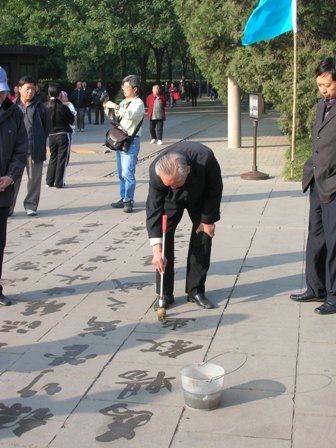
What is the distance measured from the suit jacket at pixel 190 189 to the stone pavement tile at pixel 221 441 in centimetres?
193

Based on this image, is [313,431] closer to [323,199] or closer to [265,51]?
[323,199]

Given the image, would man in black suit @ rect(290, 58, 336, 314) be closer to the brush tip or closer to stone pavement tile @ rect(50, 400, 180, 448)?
the brush tip

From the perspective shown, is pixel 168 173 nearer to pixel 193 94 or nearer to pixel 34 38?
pixel 34 38

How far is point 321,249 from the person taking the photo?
5574 mm

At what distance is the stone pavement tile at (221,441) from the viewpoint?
347 cm

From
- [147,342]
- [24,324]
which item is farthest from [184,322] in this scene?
[24,324]

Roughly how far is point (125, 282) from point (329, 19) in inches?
360

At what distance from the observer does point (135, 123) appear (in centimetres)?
934

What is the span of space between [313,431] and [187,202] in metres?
2.23

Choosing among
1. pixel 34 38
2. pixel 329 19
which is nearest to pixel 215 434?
pixel 329 19

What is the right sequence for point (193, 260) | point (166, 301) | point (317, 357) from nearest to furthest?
1. point (317, 357)
2. point (166, 301)
3. point (193, 260)

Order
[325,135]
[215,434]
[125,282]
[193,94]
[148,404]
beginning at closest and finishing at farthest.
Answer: [215,434]
[148,404]
[325,135]
[125,282]
[193,94]

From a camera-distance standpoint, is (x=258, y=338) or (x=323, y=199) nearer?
(x=258, y=338)

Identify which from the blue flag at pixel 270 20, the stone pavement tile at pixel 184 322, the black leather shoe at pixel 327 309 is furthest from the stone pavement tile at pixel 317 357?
the blue flag at pixel 270 20
